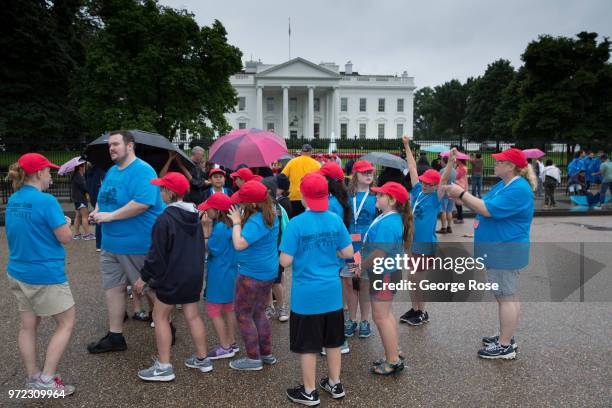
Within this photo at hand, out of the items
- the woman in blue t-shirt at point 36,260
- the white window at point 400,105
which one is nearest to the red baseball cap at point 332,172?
the woman in blue t-shirt at point 36,260

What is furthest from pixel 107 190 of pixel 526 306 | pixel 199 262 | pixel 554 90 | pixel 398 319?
pixel 554 90

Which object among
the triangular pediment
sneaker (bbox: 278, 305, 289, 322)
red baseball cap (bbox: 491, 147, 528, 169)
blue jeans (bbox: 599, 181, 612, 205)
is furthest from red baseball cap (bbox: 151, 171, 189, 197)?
the triangular pediment

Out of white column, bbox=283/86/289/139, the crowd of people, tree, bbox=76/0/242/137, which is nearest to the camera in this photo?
the crowd of people

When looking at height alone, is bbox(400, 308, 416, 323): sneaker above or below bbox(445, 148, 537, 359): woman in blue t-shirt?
below

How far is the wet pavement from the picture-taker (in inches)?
139

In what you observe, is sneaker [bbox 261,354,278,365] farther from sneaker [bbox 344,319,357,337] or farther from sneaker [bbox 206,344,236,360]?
sneaker [bbox 344,319,357,337]

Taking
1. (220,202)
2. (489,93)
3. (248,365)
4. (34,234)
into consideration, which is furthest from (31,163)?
(489,93)

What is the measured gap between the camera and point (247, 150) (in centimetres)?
623

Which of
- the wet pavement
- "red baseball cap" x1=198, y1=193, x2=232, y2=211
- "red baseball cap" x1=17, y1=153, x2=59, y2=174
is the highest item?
"red baseball cap" x1=17, y1=153, x2=59, y2=174

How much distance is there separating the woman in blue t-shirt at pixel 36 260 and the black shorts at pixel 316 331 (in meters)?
1.83

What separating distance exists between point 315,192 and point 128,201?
195 cm

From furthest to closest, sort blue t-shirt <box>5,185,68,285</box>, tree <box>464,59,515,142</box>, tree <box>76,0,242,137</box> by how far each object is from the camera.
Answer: tree <box>464,59,515,142</box>
tree <box>76,0,242,137</box>
blue t-shirt <box>5,185,68,285</box>

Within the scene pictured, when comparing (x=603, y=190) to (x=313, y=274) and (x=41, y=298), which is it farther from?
(x=41, y=298)

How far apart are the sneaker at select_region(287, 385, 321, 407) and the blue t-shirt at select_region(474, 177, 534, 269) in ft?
6.57
